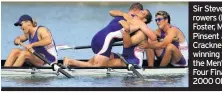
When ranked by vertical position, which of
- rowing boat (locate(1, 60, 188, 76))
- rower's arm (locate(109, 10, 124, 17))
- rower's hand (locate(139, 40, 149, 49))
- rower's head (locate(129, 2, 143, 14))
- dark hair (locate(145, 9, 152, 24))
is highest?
rower's head (locate(129, 2, 143, 14))

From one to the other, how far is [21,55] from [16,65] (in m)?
0.12

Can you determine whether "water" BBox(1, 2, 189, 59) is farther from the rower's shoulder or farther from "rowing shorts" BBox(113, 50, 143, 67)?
"rowing shorts" BBox(113, 50, 143, 67)

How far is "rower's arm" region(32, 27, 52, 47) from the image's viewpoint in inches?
243

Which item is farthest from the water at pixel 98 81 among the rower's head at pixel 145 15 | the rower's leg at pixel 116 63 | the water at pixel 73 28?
the rower's head at pixel 145 15

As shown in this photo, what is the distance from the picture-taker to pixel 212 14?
5.97m

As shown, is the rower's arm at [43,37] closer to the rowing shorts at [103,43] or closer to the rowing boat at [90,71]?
the rowing boat at [90,71]

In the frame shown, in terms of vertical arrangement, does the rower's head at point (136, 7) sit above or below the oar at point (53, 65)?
above

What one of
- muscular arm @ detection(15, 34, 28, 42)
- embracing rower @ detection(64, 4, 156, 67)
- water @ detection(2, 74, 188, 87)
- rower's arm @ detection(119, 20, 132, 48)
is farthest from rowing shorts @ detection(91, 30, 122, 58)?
muscular arm @ detection(15, 34, 28, 42)

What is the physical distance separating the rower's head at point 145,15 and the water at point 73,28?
0.04 meters

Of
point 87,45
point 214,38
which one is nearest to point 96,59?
point 87,45

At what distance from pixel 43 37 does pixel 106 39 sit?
25.5 inches

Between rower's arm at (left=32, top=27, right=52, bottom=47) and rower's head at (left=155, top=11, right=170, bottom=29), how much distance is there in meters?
1.12

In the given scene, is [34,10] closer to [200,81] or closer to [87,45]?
[87,45]

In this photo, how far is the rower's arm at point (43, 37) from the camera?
616 cm
